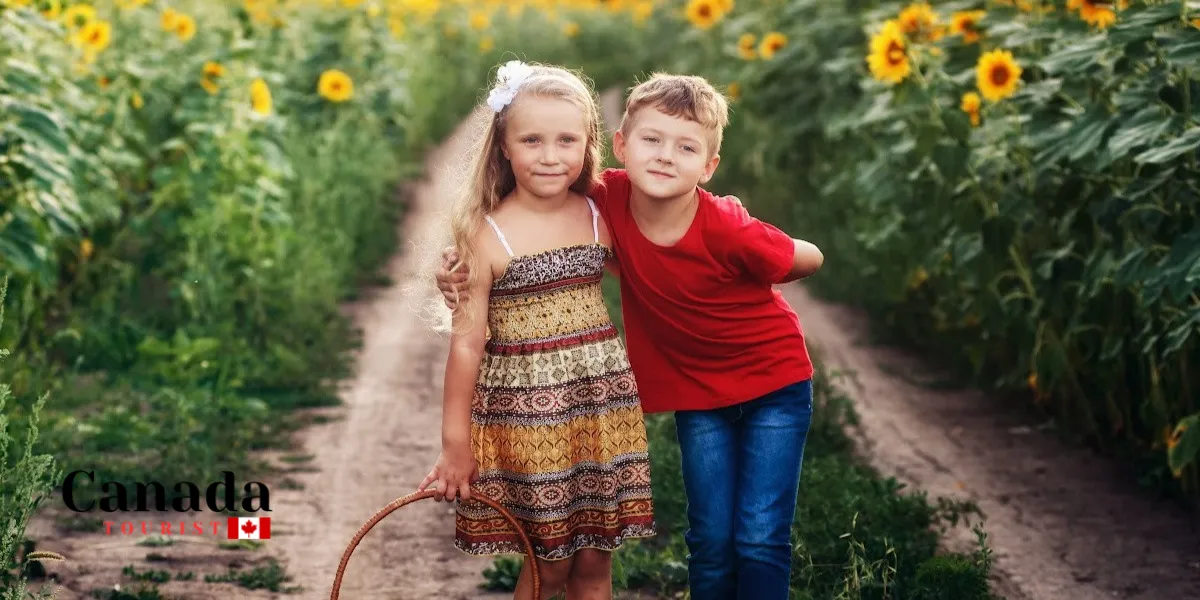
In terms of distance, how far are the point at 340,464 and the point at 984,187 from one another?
7.57 ft

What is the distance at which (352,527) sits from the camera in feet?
14.6

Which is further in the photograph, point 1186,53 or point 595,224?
point 1186,53

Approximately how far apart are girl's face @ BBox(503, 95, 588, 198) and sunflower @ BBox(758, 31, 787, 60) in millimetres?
5848

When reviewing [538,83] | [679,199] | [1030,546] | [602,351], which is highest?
[538,83]

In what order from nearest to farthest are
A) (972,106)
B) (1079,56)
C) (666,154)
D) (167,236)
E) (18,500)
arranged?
1. (666,154)
2. (18,500)
3. (1079,56)
4. (972,106)
5. (167,236)

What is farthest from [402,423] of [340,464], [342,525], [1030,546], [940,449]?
[1030,546]

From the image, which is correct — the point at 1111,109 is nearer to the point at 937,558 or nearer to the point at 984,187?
the point at 984,187

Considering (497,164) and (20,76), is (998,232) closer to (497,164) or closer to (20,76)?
(497,164)

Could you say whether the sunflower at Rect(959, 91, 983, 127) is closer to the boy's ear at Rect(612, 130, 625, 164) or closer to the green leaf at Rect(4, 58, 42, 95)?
the boy's ear at Rect(612, 130, 625, 164)

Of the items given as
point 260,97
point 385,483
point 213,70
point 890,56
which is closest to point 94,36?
point 213,70

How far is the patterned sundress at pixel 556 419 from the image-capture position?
3.01 m

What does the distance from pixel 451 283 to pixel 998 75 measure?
104 inches

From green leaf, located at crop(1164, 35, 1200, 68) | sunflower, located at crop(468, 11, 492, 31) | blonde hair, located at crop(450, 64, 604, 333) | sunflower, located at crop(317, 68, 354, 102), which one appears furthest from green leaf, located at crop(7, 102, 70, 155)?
sunflower, located at crop(468, 11, 492, 31)

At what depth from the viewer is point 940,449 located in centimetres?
530
